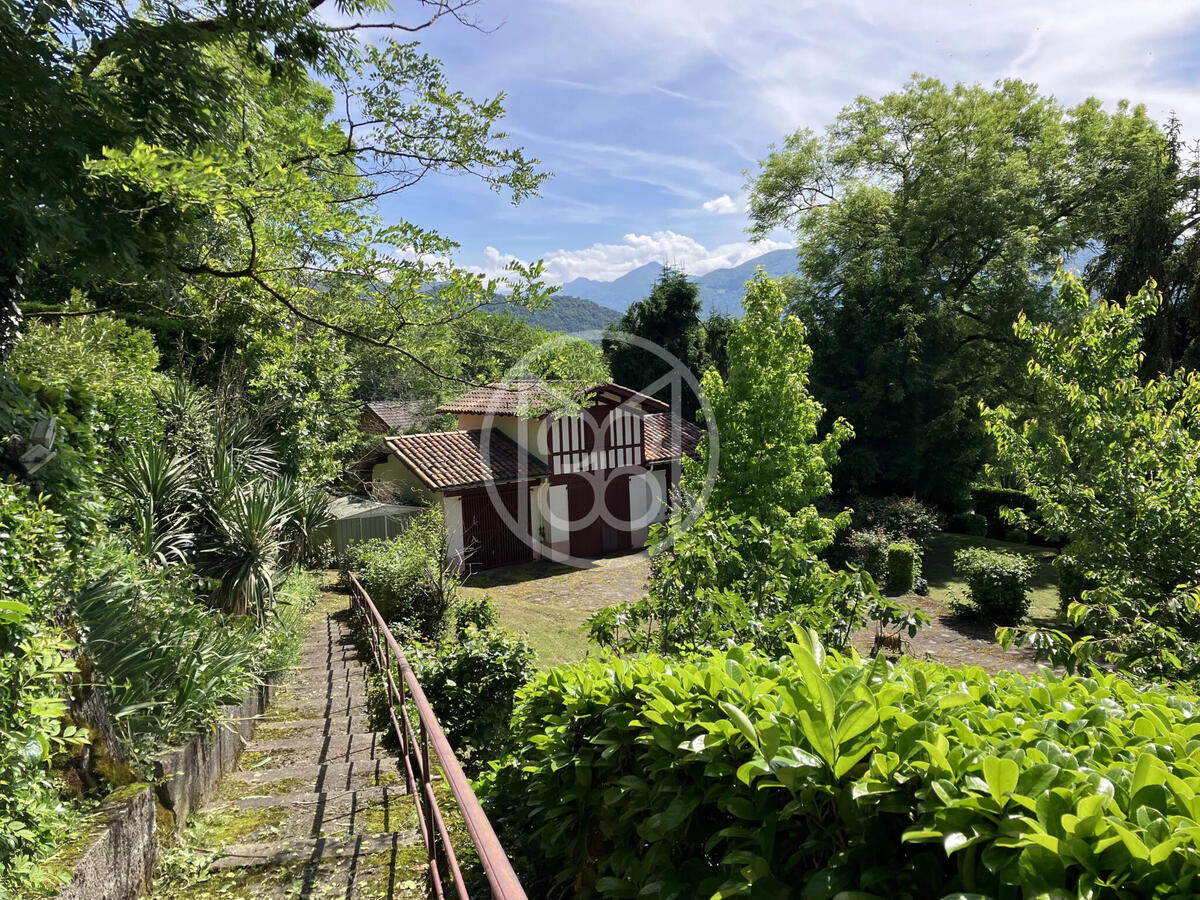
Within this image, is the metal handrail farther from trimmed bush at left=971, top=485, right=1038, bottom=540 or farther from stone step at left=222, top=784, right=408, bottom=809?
trimmed bush at left=971, top=485, right=1038, bottom=540

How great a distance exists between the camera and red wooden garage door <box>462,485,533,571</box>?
20562mm

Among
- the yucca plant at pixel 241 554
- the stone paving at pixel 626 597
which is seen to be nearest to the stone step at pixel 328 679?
the yucca plant at pixel 241 554

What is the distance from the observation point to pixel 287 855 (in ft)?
9.98

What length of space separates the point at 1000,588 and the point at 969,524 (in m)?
10.7

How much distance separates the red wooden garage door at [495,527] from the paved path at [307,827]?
14.9 meters

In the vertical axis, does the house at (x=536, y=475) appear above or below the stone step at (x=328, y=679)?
above

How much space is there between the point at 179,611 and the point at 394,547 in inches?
276

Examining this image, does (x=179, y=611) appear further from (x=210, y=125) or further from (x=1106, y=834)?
(x=1106, y=834)

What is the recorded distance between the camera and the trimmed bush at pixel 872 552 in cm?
1811

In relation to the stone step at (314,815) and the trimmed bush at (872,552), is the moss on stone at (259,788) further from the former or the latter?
the trimmed bush at (872,552)

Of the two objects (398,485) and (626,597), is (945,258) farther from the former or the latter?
(398,485)

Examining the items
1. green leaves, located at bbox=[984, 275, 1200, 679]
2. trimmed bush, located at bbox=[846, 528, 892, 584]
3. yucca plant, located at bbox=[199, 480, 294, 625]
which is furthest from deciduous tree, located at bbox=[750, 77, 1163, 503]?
yucca plant, located at bbox=[199, 480, 294, 625]

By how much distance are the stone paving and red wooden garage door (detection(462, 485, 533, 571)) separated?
0.49 metres

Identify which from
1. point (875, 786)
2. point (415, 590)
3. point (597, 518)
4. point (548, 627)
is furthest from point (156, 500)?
point (597, 518)
